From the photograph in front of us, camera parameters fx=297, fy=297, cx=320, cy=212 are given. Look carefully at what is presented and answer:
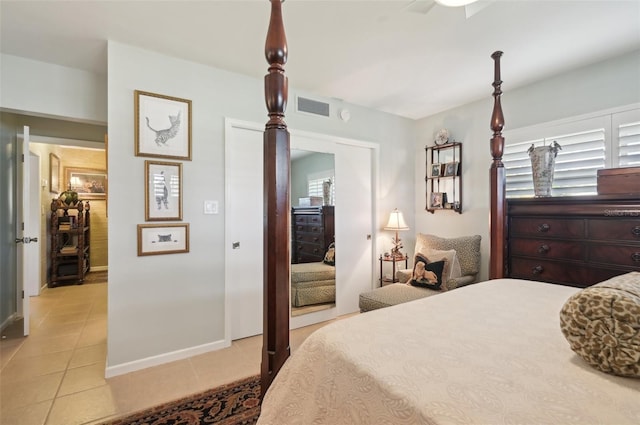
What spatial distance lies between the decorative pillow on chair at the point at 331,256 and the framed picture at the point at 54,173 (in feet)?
17.1

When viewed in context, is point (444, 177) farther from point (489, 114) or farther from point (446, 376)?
point (446, 376)

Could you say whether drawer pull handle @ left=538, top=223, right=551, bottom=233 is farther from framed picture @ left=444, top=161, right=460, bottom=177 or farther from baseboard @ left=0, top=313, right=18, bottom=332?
baseboard @ left=0, top=313, right=18, bottom=332

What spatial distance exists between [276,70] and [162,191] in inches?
68.7

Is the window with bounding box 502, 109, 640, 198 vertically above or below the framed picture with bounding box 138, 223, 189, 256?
above

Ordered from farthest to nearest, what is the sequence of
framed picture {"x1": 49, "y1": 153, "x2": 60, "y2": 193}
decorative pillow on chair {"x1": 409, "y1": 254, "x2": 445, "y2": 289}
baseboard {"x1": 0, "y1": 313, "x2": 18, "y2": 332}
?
framed picture {"x1": 49, "y1": 153, "x2": 60, "y2": 193} < baseboard {"x1": 0, "y1": 313, "x2": 18, "y2": 332} < decorative pillow on chair {"x1": 409, "y1": 254, "x2": 445, "y2": 289}

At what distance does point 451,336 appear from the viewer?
0.97 m

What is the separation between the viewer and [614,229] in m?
1.96

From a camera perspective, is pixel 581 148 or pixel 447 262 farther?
pixel 447 262

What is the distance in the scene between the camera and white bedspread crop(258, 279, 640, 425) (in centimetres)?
62

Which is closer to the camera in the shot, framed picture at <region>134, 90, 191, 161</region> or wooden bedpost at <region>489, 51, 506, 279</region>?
wooden bedpost at <region>489, 51, 506, 279</region>

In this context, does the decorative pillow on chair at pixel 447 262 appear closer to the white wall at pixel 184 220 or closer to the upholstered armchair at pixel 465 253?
the upholstered armchair at pixel 465 253

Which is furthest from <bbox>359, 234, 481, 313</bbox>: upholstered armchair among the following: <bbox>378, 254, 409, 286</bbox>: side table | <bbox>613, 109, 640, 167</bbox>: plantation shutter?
<bbox>613, 109, 640, 167</bbox>: plantation shutter

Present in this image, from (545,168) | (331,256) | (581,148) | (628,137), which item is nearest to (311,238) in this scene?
(331,256)

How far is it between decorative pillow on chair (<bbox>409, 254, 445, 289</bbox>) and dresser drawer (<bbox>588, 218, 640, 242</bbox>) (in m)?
1.11
